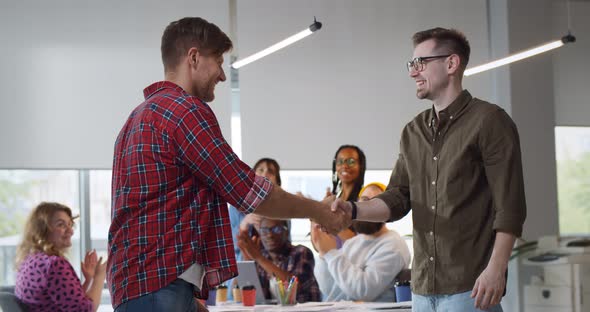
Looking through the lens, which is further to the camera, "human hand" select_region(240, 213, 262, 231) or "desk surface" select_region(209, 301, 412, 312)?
"human hand" select_region(240, 213, 262, 231)

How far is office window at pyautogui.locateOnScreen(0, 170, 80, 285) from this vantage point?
7.24m

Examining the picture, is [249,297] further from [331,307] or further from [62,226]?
[62,226]

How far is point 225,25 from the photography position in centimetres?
759

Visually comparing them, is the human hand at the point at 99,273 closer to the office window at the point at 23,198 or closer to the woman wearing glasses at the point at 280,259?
the woman wearing glasses at the point at 280,259

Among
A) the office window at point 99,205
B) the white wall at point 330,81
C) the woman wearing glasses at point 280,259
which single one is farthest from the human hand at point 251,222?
the office window at point 99,205

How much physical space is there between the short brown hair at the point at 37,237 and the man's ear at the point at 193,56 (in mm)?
2754

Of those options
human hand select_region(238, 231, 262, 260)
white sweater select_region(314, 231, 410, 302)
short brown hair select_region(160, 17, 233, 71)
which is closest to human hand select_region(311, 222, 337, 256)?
white sweater select_region(314, 231, 410, 302)

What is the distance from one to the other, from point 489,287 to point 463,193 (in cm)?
32

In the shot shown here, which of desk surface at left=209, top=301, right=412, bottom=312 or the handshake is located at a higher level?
the handshake

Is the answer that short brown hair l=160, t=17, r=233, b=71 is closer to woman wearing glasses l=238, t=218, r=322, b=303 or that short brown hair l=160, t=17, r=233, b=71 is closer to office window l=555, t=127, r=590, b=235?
woman wearing glasses l=238, t=218, r=322, b=303

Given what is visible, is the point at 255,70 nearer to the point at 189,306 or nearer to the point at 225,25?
the point at 225,25

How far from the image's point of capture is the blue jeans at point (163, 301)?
79.9 inches

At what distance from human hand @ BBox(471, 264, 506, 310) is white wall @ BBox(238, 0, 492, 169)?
525 centimetres

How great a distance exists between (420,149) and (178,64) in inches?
33.8
